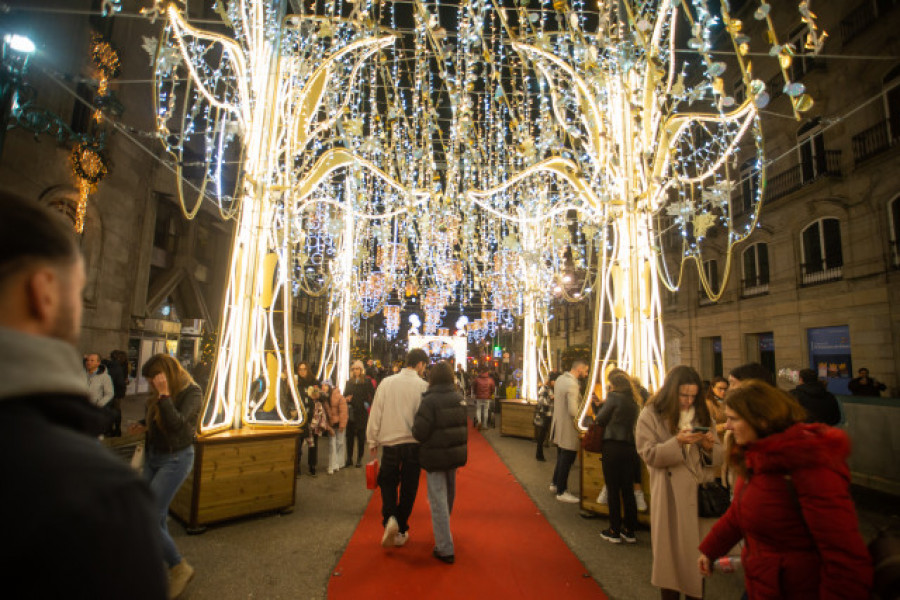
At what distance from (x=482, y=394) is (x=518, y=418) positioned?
1366 mm

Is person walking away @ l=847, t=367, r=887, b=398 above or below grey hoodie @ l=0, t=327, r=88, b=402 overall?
below

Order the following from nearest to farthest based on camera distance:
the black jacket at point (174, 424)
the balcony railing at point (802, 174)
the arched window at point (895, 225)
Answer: the black jacket at point (174, 424)
the arched window at point (895, 225)
the balcony railing at point (802, 174)

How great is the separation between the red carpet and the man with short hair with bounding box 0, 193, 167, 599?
11.2ft

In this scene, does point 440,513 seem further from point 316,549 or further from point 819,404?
point 819,404

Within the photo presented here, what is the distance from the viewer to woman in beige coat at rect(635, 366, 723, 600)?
2902 mm

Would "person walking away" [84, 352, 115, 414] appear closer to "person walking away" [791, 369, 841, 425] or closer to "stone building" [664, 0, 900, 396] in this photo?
"person walking away" [791, 369, 841, 425]

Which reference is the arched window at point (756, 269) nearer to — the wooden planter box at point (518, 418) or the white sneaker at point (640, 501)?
the wooden planter box at point (518, 418)

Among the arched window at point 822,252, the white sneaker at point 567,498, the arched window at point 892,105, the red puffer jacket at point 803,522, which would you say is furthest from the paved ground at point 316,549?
the arched window at point 892,105

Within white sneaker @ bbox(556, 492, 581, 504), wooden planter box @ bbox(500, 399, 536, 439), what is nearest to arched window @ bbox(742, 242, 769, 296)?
wooden planter box @ bbox(500, 399, 536, 439)

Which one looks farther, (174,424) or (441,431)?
(441,431)

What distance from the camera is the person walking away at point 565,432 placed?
624 centimetres

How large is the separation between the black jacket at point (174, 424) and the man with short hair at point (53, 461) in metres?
3.16

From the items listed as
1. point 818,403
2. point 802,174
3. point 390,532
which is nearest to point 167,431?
point 390,532

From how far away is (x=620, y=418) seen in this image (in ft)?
14.8
